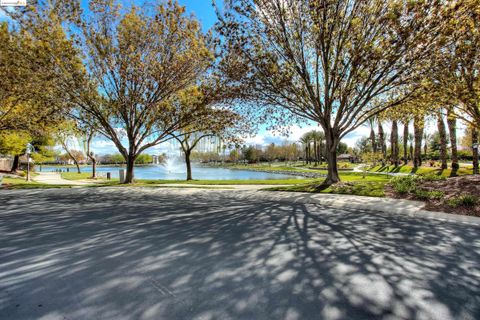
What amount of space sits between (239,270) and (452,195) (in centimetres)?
946

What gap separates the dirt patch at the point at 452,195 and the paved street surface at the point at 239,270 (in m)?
1.79

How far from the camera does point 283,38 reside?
41.0ft

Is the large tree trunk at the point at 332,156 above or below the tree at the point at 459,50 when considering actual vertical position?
below

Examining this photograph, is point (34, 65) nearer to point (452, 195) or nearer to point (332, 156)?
point (332, 156)

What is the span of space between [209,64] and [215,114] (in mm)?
3948

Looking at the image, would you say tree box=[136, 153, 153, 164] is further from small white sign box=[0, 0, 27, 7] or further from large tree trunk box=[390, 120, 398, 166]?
small white sign box=[0, 0, 27, 7]

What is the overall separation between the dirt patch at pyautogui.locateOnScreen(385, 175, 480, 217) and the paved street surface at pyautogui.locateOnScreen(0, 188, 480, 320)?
179 cm

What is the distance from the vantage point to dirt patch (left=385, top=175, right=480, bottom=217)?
781 centimetres

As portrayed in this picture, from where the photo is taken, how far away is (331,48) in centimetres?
1233

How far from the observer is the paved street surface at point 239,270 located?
8.95 ft

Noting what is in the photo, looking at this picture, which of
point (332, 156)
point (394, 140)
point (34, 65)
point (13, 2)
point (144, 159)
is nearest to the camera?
point (13, 2)

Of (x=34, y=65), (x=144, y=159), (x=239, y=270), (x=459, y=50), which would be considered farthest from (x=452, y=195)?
(x=144, y=159)

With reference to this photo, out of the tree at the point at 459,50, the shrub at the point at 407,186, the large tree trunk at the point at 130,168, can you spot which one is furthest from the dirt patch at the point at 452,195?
the large tree trunk at the point at 130,168

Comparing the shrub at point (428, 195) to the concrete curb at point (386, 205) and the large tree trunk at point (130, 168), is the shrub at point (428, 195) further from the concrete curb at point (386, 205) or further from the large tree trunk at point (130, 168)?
the large tree trunk at point (130, 168)
